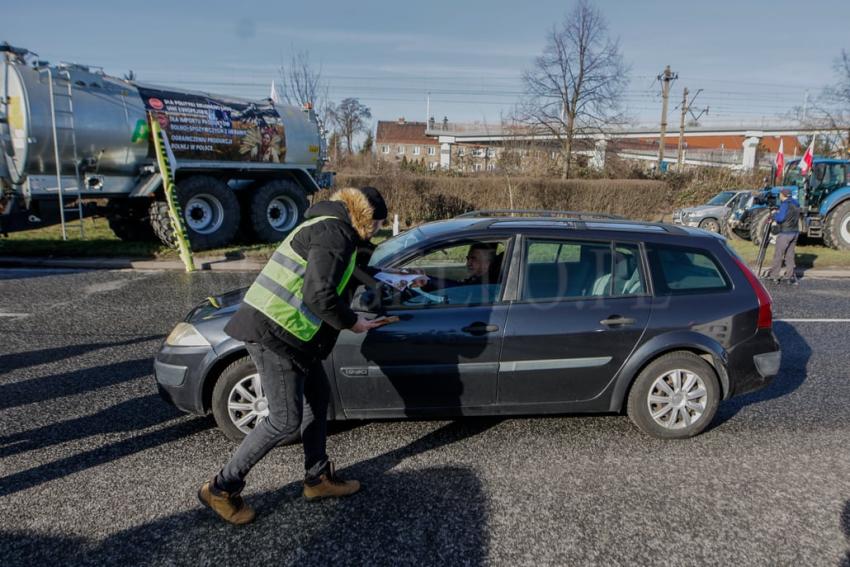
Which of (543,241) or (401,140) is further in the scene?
(401,140)

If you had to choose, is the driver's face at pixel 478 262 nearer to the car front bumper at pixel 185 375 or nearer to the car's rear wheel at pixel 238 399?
the car's rear wheel at pixel 238 399

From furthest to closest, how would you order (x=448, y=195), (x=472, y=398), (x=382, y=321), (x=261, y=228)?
(x=448, y=195)
(x=261, y=228)
(x=472, y=398)
(x=382, y=321)

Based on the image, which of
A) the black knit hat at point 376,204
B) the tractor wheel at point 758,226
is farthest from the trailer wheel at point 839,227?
the black knit hat at point 376,204

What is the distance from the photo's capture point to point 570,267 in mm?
4094

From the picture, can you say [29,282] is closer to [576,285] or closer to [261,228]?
[261,228]

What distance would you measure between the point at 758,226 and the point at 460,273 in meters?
12.9

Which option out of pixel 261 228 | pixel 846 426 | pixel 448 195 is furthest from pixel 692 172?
pixel 846 426

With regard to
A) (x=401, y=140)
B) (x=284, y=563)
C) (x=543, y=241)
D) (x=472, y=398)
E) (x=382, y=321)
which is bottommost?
(x=284, y=563)

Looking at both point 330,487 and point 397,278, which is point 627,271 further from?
point 330,487

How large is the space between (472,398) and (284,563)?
159 cm

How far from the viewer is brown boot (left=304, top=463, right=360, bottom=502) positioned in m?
3.21

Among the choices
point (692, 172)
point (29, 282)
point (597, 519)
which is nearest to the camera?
point (597, 519)

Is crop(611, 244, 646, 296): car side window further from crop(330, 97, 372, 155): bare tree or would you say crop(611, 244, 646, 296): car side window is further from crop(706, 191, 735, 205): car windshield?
crop(330, 97, 372, 155): bare tree

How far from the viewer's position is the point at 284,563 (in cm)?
273
